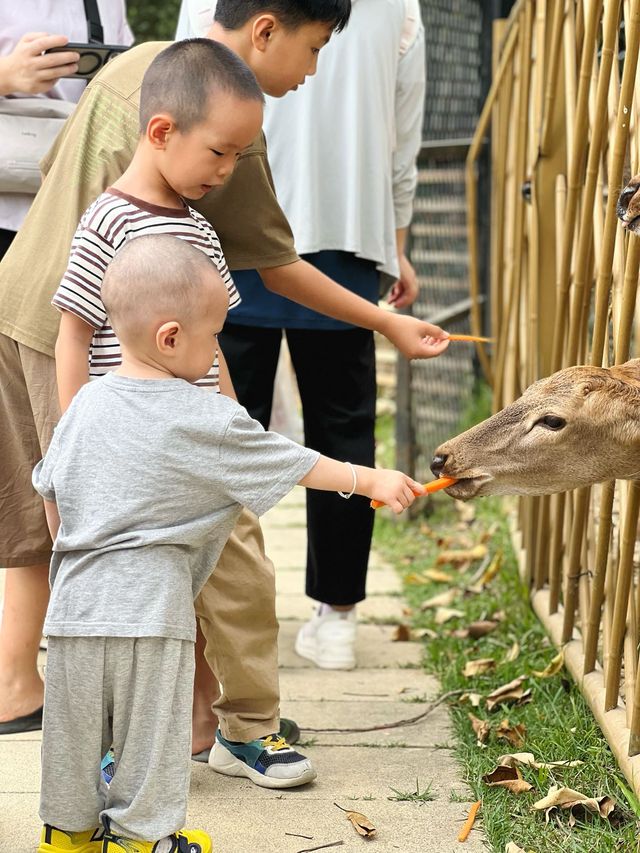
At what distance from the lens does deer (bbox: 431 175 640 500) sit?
2486mm

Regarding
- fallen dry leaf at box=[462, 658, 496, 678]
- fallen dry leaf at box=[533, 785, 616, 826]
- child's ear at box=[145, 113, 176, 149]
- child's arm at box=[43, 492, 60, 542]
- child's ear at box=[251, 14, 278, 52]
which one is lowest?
fallen dry leaf at box=[462, 658, 496, 678]

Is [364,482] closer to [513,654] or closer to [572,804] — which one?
[572,804]

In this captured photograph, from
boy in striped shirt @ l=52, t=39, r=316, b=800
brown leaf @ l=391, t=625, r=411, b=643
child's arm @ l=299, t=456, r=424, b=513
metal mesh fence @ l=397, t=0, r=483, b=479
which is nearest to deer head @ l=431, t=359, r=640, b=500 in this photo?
child's arm @ l=299, t=456, r=424, b=513

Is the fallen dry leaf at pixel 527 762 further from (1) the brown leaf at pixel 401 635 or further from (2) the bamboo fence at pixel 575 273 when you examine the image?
(1) the brown leaf at pixel 401 635

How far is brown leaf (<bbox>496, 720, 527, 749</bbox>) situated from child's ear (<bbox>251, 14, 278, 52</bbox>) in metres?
1.75

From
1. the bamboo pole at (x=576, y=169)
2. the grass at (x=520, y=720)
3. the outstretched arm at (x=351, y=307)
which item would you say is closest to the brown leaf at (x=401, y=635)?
the grass at (x=520, y=720)

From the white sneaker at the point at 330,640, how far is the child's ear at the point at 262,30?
182 cm

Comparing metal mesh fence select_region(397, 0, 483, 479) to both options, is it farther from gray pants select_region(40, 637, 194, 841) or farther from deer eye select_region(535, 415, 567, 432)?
gray pants select_region(40, 637, 194, 841)

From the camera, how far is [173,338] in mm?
2168

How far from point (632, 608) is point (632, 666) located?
0.48 ft

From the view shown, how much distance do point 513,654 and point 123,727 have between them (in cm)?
174

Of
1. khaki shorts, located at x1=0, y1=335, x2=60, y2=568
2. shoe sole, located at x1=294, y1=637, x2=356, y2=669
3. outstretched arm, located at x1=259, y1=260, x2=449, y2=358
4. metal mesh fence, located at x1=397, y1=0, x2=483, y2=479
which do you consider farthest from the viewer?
metal mesh fence, located at x1=397, y1=0, x2=483, y2=479

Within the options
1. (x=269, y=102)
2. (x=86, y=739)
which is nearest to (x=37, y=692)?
(x=86, y=739)

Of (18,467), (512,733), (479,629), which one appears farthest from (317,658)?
(18,467)
